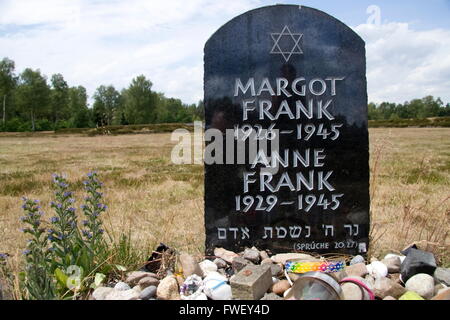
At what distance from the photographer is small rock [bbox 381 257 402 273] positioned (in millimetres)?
3432

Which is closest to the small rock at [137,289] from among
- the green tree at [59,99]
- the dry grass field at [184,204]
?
the dry grass field at [184,204]

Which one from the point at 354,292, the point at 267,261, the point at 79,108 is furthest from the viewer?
the point at 79,108

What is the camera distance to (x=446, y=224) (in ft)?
15.3

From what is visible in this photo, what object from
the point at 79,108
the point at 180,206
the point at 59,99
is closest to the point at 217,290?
the point at 180,206

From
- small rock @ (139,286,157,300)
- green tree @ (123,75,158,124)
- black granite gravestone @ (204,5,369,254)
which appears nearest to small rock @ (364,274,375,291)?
black granite gravestone @ (204,5,369,254)

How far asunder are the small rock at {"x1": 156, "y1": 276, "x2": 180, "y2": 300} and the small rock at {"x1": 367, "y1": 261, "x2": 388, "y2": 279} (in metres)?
1.46

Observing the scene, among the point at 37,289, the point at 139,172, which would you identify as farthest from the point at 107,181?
the point at 37,289

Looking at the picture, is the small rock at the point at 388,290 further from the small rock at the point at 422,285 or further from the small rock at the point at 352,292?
the small rock at the point at 352,292

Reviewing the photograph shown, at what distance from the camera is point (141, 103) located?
79.8 metres

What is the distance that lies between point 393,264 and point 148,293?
6.10 feet

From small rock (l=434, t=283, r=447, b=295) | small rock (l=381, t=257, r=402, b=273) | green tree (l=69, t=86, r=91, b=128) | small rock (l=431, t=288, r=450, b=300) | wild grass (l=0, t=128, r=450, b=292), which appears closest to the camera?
small rock (l=431, t=288, r=450, b=300)

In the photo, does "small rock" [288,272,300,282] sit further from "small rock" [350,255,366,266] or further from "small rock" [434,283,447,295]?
"small rock" [434,283,447,295]

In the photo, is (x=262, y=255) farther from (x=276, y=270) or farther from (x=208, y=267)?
(x=208, y=267)
